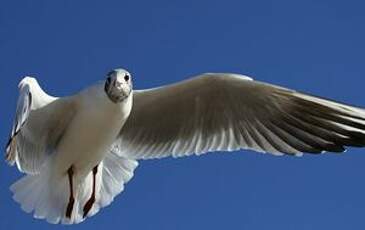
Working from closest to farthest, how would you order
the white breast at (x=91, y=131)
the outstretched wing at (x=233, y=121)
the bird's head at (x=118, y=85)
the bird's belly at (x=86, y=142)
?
the bird's head at (x=118, y=85), the white breast at (x=91, y=131), the bird's belly at (x=86, y=142), the outstretched wing at (x=233, y=121)

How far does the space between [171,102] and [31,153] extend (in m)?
1.08

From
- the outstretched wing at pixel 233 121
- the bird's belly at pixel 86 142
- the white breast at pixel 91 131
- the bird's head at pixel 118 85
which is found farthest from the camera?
the outstretched wing at pixel 233 121

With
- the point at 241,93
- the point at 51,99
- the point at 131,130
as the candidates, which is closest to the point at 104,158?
the point at 131,130

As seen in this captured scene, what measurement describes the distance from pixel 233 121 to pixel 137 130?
76 centimetres

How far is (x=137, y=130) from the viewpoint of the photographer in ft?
23.2

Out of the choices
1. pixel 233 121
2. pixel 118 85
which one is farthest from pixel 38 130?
pixel 233 121

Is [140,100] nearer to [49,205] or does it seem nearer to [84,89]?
[84,89]

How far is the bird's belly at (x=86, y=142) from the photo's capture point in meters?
6.36

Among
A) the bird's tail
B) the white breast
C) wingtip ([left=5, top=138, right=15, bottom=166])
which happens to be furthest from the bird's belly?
wingtip ([left=5, top=138, right=15, bottom=166])

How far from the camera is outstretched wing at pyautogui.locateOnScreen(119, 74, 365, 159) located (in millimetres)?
6457

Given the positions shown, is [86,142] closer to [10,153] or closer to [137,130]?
[10,153]

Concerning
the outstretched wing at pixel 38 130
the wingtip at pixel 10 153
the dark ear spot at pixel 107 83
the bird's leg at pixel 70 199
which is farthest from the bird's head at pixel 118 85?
the bird's leg at pixel 70 199

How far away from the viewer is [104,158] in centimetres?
700

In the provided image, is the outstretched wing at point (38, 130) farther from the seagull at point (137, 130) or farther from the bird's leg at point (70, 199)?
the bird's leg at point (70, 199)
